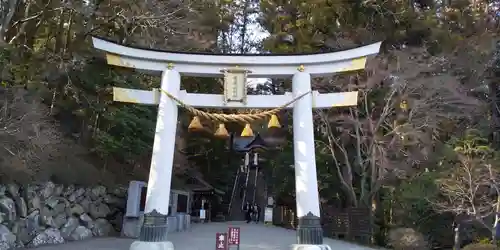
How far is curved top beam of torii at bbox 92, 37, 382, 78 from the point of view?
34.8ft

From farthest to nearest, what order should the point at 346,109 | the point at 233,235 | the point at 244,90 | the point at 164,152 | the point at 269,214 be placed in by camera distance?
1. the point at 269,214
2. the point at 346,109
3. the point at 244,90
4. the point at 164,152
5. the point at 233,235

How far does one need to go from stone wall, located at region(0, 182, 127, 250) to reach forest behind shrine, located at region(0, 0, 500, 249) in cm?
48

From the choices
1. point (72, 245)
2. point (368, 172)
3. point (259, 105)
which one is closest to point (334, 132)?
point (368, 172)

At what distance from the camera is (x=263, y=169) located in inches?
1136

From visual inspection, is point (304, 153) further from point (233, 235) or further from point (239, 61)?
point (239, 61)

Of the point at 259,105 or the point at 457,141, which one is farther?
the point at 457,141

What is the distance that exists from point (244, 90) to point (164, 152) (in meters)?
2.41

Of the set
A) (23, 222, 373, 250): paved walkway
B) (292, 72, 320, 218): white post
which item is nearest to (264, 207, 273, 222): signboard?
(23, 222, 373, 250): paved walkway

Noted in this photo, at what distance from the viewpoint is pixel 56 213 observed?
13.3 meters

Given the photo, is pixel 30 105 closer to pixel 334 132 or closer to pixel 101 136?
pixel 101 136

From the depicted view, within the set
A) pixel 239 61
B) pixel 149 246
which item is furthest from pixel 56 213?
pixel 239 61

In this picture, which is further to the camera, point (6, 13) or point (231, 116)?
point (6, 13)

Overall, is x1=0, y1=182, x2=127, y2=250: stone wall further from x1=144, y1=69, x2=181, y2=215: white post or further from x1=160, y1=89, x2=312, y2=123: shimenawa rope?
x1=160, y1=89, x2=312, y2=123: shimenawa rope

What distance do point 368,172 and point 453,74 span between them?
17.0 ft
